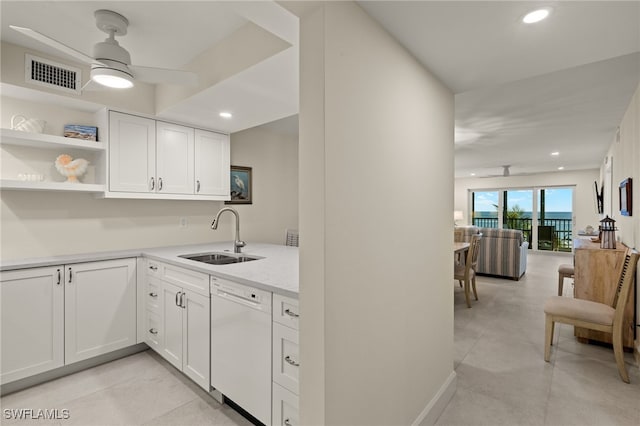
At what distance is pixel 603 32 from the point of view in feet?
4.71

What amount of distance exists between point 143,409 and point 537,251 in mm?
10411

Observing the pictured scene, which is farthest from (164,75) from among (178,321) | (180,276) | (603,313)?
(603,313)

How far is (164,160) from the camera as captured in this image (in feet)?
10.1

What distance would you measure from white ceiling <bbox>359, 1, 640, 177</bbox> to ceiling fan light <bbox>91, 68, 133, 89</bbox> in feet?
5.21

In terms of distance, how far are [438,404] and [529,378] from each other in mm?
1002

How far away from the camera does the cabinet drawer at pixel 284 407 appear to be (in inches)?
61.1

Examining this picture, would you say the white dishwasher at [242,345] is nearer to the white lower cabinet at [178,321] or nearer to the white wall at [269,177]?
the white lower cabinet at [178,321]

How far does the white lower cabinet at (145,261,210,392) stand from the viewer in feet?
6.89

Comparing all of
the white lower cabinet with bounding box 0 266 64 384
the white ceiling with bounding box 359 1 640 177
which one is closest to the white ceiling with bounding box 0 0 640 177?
the white ceiling with bounding box 359 1 640 177

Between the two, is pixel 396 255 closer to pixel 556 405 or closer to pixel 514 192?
pixel 556 405

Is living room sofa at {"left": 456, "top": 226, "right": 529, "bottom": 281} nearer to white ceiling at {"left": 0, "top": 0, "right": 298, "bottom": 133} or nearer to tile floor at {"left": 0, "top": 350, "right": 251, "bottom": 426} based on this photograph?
white ceiling at {"left": 0, "top": 0, "right": 298, "bottom": 133}

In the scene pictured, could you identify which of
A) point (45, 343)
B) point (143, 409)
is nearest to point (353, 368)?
point (143, 409)

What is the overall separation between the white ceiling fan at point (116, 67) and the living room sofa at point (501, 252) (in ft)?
18.3

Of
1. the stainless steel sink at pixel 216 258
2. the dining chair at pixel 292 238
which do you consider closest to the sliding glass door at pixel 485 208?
the dining chair at pixel 292 238
